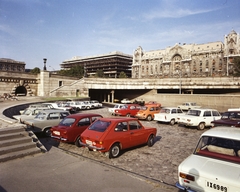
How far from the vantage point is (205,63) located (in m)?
93.6

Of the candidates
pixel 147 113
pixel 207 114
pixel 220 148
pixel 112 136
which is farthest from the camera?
pixel 147 113

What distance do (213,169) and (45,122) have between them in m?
9.90

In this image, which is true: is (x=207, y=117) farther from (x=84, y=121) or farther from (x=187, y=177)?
(x=187, y=177)

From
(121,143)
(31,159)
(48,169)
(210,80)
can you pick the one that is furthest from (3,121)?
(210,80)

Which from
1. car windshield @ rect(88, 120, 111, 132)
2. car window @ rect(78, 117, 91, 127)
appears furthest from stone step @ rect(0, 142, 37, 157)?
car window @ rect(78, 117, 91, 127)

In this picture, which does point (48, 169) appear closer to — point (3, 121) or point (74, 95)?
point (3, 121)

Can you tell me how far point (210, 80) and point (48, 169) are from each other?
38.6 m

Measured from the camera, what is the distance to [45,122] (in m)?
11.9

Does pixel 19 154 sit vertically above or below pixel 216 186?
below

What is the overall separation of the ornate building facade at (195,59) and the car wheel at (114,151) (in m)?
75.1

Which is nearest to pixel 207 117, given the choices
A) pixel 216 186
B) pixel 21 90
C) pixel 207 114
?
pixel 207 114

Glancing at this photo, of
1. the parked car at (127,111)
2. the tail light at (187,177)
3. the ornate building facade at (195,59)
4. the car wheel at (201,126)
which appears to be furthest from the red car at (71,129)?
the ornate building facade at (195,59)

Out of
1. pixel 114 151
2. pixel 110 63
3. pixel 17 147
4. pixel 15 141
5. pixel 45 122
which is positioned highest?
pixel 110 63

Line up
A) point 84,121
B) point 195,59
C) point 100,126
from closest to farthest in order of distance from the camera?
1. point 100,126
2. point 84,121
3. point 195,59
